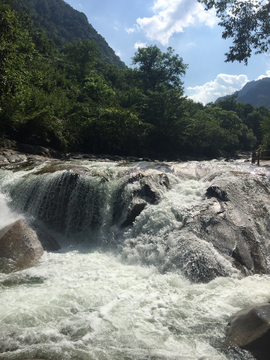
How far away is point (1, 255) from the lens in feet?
17.6

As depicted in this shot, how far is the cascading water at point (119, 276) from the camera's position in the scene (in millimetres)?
3189

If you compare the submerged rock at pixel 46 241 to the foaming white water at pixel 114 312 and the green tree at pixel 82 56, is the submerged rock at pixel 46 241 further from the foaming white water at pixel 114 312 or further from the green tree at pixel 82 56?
the green tree at pixel 82 56

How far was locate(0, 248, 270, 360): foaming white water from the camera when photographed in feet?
10.0

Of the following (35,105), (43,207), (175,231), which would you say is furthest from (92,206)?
(35,105)

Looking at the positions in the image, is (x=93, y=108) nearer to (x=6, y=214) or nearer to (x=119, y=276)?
(x=6, y=214)

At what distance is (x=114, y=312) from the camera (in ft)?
12.7

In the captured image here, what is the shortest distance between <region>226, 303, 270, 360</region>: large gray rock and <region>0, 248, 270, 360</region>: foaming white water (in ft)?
0.69

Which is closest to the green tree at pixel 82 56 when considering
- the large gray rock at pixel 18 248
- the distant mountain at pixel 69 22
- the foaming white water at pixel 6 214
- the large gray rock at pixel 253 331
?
the foaming white water at pixel 6 214

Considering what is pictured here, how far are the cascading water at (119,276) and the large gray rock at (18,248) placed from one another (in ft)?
0.83

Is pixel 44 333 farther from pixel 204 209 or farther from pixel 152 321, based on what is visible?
pixel 204 209

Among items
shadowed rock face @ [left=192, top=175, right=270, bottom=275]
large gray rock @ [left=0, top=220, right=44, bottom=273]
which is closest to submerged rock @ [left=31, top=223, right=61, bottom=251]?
large gray rock @ [left=0, top=220, right=44, bottom=273]

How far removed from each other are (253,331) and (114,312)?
2.09m

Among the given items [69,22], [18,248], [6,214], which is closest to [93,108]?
[6,214]

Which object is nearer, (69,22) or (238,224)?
(238,224)
